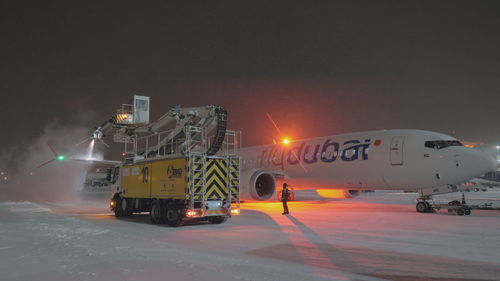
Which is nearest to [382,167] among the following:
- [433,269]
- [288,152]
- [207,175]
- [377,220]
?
[377,220]

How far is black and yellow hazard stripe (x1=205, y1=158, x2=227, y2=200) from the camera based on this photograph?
1229 centimetres

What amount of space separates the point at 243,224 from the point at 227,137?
3.19m

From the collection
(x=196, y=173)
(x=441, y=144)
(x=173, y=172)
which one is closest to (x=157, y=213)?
(x=173, y=172)

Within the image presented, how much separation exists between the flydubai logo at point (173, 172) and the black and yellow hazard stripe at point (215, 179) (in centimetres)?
86

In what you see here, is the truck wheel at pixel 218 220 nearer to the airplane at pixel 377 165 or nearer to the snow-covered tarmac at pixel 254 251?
the snow-covered tarmac at pixel 254 251

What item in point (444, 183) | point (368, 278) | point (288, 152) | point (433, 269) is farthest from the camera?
point (288, 152)

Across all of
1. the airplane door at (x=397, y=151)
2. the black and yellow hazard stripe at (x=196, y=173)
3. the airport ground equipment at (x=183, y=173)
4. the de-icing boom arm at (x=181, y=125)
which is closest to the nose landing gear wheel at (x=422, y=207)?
the airplane door at (x=397, y=151)

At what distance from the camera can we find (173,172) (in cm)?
1239

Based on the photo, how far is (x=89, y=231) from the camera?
10953 mm

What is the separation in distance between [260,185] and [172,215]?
8330 mm

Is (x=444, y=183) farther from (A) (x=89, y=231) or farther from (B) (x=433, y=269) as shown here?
(A) (x=89, y=231)

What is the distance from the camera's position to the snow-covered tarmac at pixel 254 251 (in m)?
6.00

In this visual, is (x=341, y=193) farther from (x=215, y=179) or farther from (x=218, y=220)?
(x=215, y=179)

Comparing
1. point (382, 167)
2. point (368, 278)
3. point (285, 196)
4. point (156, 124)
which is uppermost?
point (156, 124)
